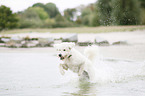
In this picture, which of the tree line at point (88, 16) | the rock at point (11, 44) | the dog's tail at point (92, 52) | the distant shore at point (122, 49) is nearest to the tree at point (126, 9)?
the tree line at point (88, 16)

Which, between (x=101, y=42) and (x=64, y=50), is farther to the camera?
(x=101, y=42)

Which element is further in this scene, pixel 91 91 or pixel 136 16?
pixel 136 16

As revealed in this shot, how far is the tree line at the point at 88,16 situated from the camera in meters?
21.9

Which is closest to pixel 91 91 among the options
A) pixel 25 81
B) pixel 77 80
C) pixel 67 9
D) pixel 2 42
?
pixel 77 80

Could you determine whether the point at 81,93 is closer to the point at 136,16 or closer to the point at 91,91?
the point at 91,91

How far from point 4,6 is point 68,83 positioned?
35.3 m

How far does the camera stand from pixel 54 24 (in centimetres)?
4047

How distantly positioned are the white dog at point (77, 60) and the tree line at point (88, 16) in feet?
40.8

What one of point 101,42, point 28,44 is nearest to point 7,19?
point 28,44

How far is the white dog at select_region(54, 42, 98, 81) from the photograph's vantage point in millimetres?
5383

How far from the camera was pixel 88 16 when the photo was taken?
47.0 metres

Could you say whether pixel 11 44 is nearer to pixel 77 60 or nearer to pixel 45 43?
pixel 45 43

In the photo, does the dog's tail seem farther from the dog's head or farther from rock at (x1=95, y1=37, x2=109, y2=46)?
rock at (x1=95, y1=37, x2=109, y2=46)

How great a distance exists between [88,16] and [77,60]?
42118mm
